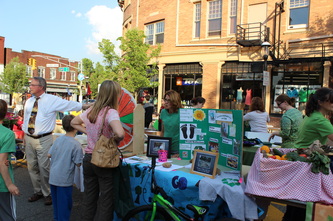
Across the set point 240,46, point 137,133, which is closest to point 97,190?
point 137,133

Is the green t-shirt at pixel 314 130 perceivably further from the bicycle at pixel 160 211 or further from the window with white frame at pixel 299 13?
the window with white frame at pixel 299 13

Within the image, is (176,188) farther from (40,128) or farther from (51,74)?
(51,74)

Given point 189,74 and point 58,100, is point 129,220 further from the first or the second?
point 189,74

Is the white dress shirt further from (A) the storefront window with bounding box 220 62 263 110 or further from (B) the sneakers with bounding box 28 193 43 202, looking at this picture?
(A) the storefront window with bounding box 220 62 263 110

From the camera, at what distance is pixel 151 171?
119 inches

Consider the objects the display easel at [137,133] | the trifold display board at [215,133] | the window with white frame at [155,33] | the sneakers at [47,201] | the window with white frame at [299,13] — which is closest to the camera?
the trifold display board at [215,133]

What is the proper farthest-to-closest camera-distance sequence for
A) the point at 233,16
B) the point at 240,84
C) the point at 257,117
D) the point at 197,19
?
the point at 197,19, the point at 233,16, the point at 240,84, the point at 257,117

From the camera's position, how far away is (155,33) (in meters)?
18.5

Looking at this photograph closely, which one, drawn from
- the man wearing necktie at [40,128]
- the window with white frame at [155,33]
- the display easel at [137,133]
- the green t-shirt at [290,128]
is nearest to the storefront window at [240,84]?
the window with white frame at [155,33]

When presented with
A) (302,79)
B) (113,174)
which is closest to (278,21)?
(302,79)

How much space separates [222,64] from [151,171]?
1333 centimetres

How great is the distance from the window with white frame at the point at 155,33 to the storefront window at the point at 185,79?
2.24 meters

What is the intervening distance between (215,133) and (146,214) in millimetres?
1272

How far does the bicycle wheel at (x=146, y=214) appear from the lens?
267cm
